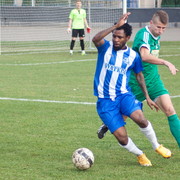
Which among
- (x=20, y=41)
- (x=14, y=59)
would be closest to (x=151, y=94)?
(x=14, y=59)

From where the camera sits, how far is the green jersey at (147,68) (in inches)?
325

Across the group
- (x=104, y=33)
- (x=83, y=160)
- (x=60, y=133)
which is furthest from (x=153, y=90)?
(x=60, y=133)

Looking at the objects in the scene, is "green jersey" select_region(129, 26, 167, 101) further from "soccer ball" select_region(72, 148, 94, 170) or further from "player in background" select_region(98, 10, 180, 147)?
"soccer ball" select_region(72, 148, 94, 170)

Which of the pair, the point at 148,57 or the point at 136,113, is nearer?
the point at 136,113

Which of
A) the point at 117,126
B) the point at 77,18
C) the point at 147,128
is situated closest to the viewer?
the point at 117,126

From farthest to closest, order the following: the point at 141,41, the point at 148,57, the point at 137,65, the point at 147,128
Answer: the point at 141,41, the point at 148,57, the point at 137,65, the point at 147,128

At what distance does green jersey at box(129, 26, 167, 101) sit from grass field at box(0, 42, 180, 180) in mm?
793

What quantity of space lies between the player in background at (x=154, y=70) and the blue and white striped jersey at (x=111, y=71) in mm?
416

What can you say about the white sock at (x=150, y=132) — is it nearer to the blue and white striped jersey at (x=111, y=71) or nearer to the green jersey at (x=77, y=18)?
the blue and white striped jersey at (x=111, y=71)

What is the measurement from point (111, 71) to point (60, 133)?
2.19 metres

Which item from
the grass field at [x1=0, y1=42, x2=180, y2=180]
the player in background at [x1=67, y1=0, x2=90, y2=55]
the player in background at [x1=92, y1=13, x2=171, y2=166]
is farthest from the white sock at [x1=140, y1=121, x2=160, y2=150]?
the player in background at [x1=67, y1=0, x2=90, y2=55]

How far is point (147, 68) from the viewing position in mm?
8445

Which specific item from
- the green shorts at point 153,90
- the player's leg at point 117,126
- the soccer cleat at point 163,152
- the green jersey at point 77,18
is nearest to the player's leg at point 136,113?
the soccer cleat at point 163,152

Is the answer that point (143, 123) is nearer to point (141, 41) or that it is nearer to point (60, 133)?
point (141, 41)
